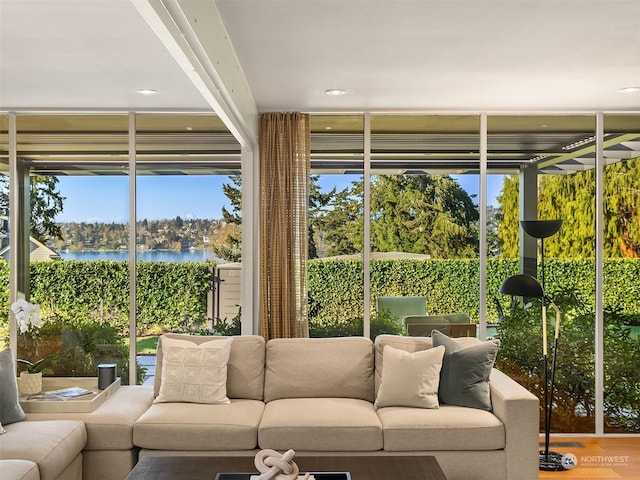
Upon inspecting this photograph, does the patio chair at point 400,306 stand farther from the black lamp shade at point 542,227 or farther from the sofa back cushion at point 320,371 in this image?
the black lamp shade at point 542,227

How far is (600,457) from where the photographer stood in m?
4.86

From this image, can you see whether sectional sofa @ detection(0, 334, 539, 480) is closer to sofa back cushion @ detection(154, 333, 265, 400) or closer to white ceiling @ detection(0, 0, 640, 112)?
sofa back cushion @ detection(154, 333, 265, 400)

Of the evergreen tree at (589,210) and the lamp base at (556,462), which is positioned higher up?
the evergreen tree at (589,210)

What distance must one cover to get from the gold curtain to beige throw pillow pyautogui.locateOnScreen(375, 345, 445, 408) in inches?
50.6

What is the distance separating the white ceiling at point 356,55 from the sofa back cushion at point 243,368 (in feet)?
6.18

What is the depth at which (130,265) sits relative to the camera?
5520mm

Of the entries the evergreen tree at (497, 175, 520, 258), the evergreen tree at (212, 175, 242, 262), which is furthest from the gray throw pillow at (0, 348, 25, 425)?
the evergreen tree at (497, 175, 520, 258)

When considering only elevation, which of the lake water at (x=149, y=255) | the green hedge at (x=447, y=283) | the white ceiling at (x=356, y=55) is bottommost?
the green hedge at (x=447, y=283)

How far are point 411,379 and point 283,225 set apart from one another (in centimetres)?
185

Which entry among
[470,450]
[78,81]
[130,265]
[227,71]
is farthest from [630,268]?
[78,81]

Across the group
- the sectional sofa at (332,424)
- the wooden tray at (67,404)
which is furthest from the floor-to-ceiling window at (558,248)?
the wooden tray at (67,404)

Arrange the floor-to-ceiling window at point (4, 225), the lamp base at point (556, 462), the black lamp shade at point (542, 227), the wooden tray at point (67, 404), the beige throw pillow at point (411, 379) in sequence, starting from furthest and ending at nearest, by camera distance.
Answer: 1. the floor-to-ceiling window at point (4, 225)
2. the black lamp shade at point (542, 227)
3. the lamp base at point (556, 462)
4. the beige throw pillow at point (411, 379)
5. the wooden tray at point (67, 404)

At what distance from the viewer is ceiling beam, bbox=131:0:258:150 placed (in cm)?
219

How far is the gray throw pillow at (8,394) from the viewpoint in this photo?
12.8 ft
